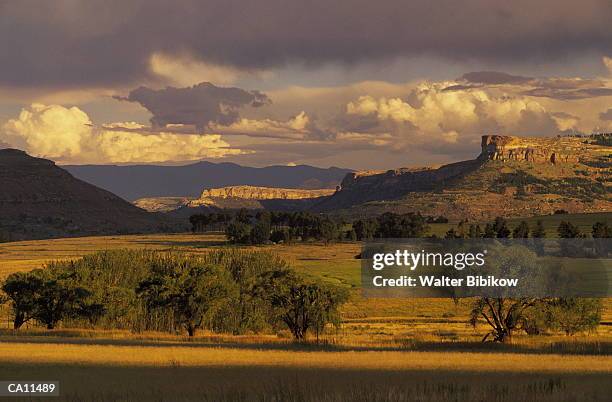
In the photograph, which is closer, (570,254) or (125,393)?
(125,393)

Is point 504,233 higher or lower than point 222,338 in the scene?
higher

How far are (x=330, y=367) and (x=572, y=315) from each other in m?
35.1

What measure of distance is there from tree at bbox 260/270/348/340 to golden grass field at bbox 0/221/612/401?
2201 millimetres

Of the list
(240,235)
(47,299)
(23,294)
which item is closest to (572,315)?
(47,299)

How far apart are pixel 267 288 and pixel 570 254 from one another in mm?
87817

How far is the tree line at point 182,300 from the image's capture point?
7681cm

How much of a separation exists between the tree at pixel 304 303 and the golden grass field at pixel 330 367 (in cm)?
220

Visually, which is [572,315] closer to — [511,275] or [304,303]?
[511,275]

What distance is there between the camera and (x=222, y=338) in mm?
70312

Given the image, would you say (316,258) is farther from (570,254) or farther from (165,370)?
(165,370)

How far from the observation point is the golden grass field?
30750mm

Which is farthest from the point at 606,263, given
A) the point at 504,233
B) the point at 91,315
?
the point at 91,315

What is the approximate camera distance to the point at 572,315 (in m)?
71.6

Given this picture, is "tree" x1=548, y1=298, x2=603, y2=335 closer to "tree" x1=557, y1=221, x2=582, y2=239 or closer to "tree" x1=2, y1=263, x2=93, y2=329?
"tree" x1=2, y1=263, x2=93, y2=329
